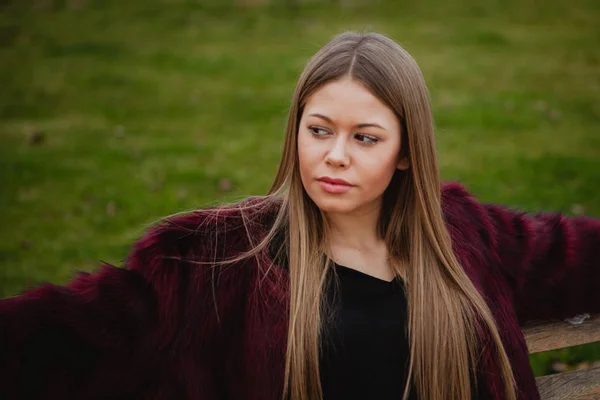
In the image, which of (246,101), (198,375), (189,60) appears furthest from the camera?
(189,60)

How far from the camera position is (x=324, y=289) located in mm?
2557

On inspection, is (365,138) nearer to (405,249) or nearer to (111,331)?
(405,249)

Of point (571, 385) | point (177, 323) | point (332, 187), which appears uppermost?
point (332, 187)

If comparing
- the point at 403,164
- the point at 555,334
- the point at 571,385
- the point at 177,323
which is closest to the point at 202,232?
the point at 177,323

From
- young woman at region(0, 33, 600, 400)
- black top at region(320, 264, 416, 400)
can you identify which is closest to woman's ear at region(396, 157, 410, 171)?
young woman at region(0, 33, 600, 400)

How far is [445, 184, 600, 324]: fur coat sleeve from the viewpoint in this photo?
9.62 feet

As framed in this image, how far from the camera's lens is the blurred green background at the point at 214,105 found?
6.34m

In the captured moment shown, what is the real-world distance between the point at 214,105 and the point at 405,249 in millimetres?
6815

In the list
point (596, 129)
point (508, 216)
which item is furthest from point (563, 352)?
point (596, 129)

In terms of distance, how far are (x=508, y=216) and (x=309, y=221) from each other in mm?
929

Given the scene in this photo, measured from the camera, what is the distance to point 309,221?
8.73ft

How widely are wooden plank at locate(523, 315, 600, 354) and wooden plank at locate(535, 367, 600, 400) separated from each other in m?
0.14

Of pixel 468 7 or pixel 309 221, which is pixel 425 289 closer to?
pixel 309 221

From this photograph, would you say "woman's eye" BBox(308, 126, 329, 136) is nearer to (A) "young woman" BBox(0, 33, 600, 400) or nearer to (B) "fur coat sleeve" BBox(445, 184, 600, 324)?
(A) "young woman" BBox(0, 33, 600, 400)
